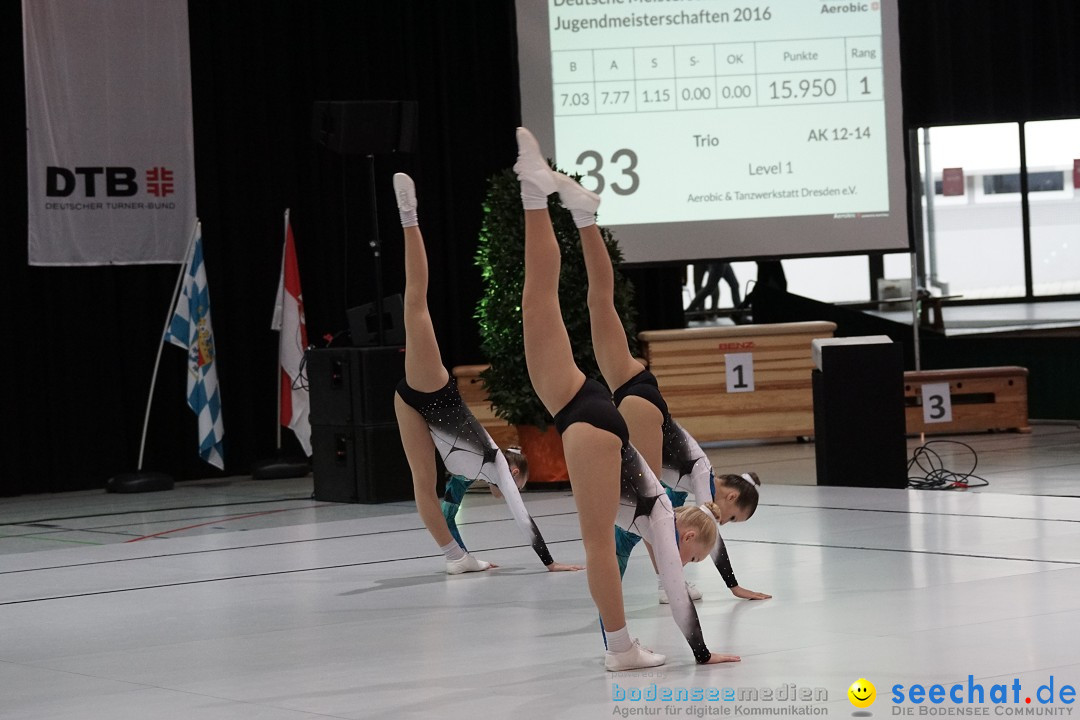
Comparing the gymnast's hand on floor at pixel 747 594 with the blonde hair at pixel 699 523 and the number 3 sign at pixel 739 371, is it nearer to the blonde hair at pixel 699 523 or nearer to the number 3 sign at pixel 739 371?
the blonde hair at pixel 699 523

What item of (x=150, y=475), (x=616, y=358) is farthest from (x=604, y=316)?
(x=150, y=475)

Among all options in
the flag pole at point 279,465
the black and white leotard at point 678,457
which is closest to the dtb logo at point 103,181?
the flag pole at point 279,465

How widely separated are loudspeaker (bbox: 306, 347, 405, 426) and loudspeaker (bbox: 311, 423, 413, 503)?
0.05 metres

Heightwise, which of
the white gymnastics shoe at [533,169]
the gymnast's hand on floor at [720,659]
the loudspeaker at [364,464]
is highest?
the white gymnastics shoe at [533,169]

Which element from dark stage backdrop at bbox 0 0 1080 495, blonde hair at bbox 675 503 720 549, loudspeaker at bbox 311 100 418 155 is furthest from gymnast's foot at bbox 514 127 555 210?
dark stage backdrop at bbox 0 0 1080 495

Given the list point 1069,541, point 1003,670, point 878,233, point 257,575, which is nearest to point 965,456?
point 878,233

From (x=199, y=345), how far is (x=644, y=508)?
5.68 m

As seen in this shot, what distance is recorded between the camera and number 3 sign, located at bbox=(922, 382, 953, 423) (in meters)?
9.27

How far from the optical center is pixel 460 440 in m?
5.22

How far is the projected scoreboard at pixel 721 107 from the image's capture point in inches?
351

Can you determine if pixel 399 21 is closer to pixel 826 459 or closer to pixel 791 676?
pixel 826 459

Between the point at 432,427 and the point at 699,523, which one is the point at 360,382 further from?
the point at 699,523

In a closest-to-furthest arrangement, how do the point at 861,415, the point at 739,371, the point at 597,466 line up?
the point at 597,466, the point at 861,415, the point at 739,371

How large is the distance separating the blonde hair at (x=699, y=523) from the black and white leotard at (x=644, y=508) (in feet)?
0.42
